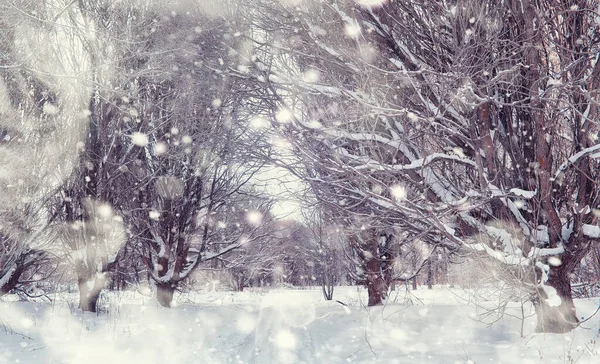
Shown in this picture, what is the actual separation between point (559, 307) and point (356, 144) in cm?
369

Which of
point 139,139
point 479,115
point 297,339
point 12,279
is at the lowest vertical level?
point 297,339

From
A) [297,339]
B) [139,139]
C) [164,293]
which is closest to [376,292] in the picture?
[297,339]

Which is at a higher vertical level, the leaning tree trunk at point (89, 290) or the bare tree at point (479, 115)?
the bare tree at point (479, 115)

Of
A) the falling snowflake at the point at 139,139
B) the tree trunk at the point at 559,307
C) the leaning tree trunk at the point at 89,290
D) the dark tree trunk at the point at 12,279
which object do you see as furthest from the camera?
the dark tree trunk at the point at 12,279

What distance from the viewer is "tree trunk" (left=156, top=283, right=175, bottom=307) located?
12078 millimetres

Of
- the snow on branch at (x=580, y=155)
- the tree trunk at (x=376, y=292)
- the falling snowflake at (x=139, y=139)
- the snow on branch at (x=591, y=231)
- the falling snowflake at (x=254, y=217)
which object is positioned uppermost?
the falling snowflake at (x=139, y=139)

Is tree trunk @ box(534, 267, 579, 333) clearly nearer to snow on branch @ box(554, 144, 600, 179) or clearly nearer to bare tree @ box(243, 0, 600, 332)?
bare tree @ box(243, 0, 600, 332)

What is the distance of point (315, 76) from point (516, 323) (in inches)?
198

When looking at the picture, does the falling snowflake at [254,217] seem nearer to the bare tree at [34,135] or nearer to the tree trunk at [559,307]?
the bare tree at [34,135]

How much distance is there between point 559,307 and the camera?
542 cm

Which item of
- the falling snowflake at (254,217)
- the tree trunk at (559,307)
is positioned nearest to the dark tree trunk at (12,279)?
the falling snowflake at (254,217)

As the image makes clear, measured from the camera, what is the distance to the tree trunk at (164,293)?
476 inches

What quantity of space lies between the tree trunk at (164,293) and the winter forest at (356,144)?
1772mm

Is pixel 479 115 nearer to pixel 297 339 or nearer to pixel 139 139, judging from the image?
pixel 297 339
